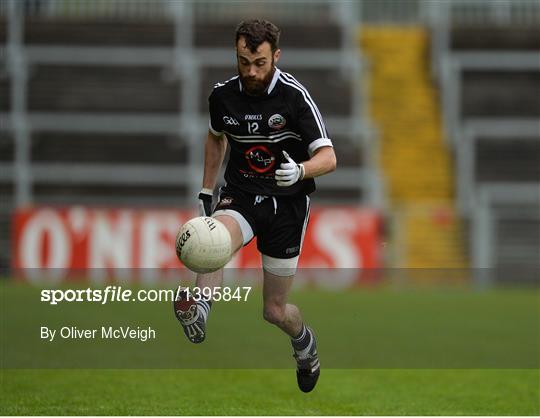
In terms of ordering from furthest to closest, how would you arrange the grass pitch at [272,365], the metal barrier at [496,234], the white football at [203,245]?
the metal barrier at [496,234], the grass pitch at [272,365], the white football at [203,245]

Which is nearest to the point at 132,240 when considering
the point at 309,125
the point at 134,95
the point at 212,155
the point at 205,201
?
the point at 134,95

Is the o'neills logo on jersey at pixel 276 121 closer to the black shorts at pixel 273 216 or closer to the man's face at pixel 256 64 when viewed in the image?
the man's face at pixel 256 64

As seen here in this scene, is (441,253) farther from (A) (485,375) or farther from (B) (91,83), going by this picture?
(A) (485,375)

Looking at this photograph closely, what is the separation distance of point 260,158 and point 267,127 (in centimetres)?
25

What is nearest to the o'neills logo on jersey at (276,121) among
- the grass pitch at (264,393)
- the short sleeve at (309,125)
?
the short sleeve at (309,125)

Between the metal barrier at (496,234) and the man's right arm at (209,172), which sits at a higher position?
the man's right arm at (209,172)

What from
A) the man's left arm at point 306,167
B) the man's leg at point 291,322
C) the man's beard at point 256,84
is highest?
the man's beard at point 256,84

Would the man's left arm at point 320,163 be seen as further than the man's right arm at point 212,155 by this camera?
No

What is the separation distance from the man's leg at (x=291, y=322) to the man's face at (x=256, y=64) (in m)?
1.34

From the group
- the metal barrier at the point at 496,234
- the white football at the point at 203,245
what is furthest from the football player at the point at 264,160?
the metal barrier at the point at 496,234

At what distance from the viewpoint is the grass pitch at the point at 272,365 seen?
8.38 m

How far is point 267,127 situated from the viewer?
25.2 ft

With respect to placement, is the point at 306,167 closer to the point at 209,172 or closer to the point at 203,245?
the point at 203,245

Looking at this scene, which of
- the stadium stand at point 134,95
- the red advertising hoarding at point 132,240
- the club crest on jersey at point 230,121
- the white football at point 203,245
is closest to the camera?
the white football at point 203,245
